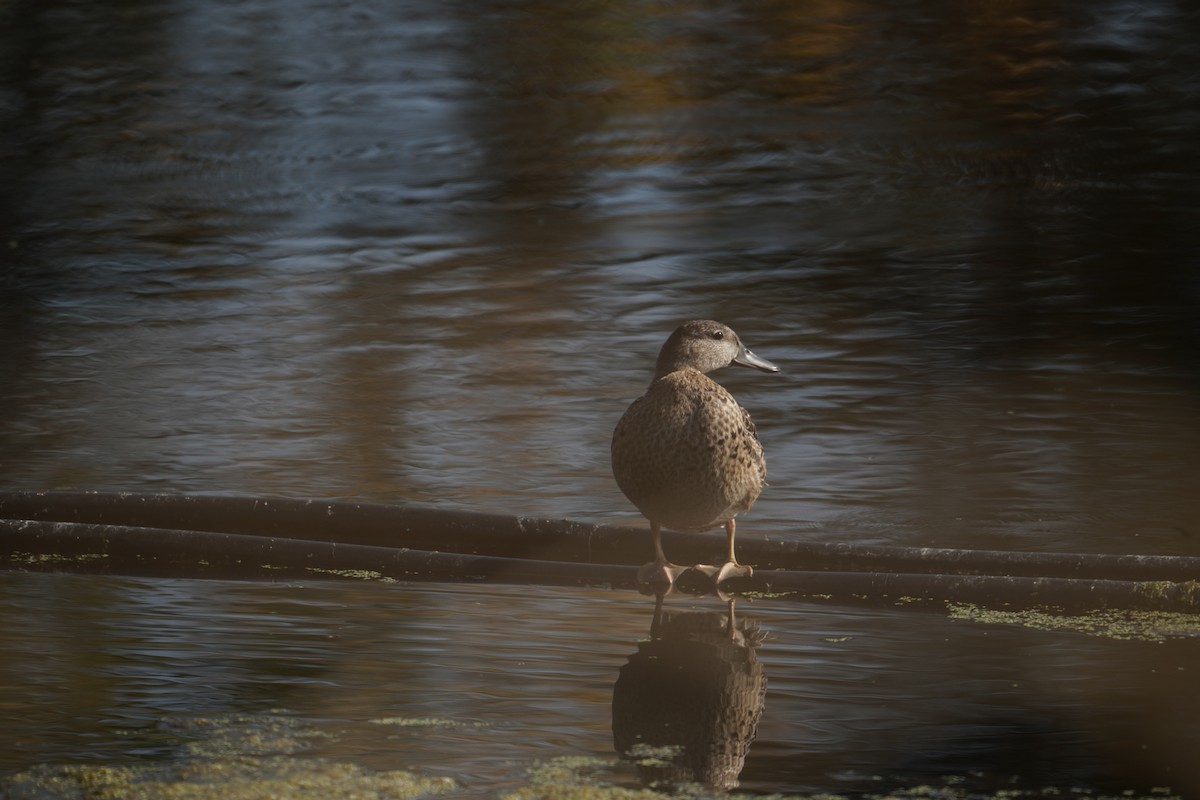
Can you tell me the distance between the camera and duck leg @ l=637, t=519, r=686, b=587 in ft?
15.7

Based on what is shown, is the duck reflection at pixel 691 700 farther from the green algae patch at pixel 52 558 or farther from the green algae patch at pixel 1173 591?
the green algae patch at pixel 52 558

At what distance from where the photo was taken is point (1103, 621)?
4.35 metres

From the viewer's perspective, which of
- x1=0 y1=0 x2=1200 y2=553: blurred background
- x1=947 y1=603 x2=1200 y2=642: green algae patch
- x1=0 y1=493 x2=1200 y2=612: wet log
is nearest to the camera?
x1=947 y1=603 x2=1200 y2=642: green algae patch

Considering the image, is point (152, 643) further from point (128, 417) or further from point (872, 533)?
point (128, 417)

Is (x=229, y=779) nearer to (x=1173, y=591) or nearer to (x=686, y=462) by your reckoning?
(x=686, y=462)

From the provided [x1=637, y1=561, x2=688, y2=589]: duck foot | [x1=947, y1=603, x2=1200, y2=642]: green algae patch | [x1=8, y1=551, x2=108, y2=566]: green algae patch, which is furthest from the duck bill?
[x1=8, y1=551, x2=108, y2=566]: green algae patch

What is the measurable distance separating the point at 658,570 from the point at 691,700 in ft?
3.82

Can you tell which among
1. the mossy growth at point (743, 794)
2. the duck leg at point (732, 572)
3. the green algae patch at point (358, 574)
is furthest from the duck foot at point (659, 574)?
the mossy growth at point (743, 794)

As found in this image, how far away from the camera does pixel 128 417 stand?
785cm

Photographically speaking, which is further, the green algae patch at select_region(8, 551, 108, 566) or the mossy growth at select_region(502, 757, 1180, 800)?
the green algae patch at select_region(8, 551, 108, 566)

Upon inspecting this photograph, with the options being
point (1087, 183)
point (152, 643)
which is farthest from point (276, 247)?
point (152, 643)

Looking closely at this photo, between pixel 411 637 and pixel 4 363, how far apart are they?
5.64m

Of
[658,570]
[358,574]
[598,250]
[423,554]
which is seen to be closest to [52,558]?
[358,574]

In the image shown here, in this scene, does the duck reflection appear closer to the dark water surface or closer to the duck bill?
the dark water surface
